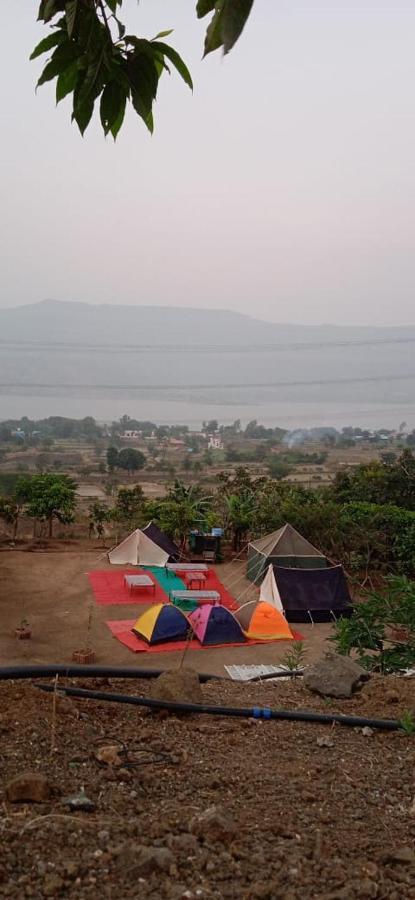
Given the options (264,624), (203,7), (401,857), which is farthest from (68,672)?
(264,624)

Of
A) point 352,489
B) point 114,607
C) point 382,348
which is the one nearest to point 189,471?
point 352,489

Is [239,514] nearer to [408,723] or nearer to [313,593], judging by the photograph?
[313,593]

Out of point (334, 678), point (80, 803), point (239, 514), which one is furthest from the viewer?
point (239, 514)

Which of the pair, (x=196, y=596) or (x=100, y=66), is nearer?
(x=100, y=66)

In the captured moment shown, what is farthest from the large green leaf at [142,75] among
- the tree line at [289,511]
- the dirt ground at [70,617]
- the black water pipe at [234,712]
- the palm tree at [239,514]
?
the palm tree at [239,514]

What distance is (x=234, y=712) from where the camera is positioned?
2.64 meters

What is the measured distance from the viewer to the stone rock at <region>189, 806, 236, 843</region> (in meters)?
1.56

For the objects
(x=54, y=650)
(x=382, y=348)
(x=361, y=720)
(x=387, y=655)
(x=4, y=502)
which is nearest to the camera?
(x=361, y=720)

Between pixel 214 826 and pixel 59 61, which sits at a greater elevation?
pixel 59 61

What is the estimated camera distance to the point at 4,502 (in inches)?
714

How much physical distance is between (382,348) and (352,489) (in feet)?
480

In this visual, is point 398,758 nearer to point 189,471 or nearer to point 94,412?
point 189,471

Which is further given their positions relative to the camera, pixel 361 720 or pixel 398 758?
pixel 361 720

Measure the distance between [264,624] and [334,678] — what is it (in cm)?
756
